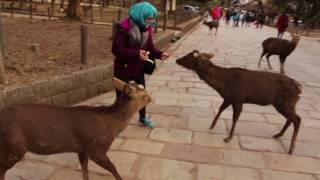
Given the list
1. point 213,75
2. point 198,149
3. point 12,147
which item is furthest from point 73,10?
point 12,147

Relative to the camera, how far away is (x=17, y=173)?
448 centimetres

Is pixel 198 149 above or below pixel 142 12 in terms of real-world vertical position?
below

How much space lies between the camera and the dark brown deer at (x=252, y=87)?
5.58 m

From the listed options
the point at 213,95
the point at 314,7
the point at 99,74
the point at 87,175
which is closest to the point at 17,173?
the point at 87,175

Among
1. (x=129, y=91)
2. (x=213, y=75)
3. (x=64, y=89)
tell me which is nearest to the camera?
(x=129, y=91)

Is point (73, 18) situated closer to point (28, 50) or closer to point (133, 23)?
point (28, 50)

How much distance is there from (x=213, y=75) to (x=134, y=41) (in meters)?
1.31

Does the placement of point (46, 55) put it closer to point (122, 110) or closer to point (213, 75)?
point (213, 75)

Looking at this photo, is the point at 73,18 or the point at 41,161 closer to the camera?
the point at 41,161

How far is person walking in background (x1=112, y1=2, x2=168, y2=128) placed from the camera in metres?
5.25

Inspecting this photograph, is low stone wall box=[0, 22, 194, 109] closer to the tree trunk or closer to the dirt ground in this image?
the dirt ground

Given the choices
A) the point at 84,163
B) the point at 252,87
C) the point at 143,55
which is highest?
the point at 143,55

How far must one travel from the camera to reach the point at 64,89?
679cm

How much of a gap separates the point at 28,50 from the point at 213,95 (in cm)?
448
